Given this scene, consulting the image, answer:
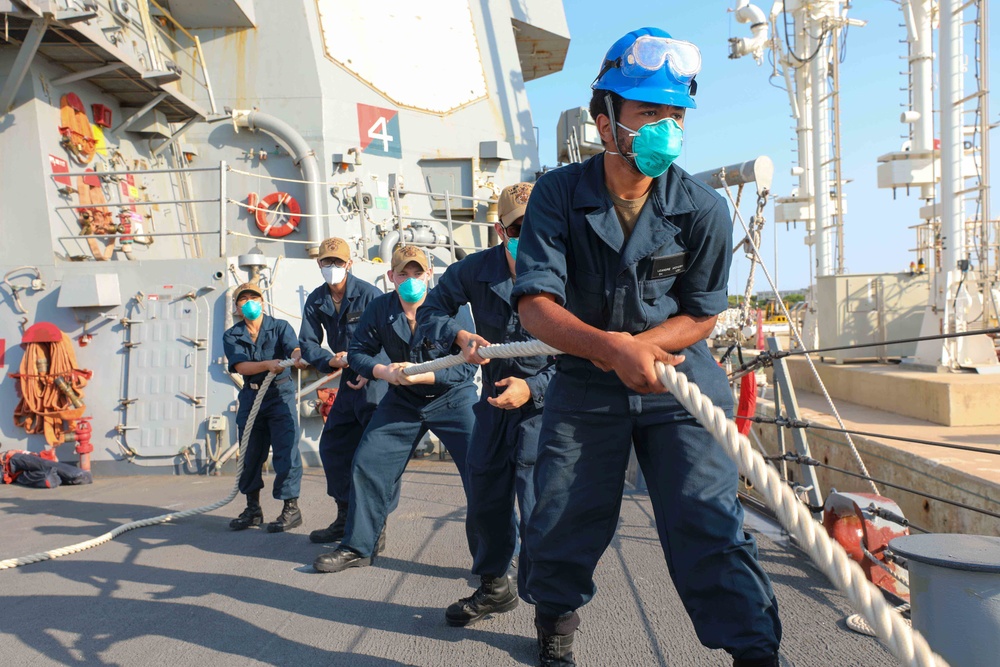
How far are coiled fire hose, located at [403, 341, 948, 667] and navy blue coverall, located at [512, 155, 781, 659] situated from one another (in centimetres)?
31

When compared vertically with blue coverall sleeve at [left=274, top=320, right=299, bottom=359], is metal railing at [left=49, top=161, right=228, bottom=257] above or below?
above

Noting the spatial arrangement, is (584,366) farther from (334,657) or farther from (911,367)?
(911,367)

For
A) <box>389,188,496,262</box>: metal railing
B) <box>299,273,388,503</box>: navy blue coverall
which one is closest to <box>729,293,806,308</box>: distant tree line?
<box>389,188,496,262</box>: metal railing

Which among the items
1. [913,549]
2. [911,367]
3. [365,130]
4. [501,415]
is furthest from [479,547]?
[365,130]

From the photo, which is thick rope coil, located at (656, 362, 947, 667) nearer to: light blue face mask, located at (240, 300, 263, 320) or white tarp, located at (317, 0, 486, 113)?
light blue face mask, located at (240, 300, 263, 320)

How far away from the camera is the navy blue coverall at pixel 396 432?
3.93 metres

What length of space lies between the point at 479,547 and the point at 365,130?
27.0 feet

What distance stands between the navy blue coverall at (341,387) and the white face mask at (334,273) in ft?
0.31

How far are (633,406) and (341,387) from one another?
311cm

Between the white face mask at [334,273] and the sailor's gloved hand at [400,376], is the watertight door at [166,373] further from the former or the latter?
the sailor's gloved hand at [400,376]

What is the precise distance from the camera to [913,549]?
183cm

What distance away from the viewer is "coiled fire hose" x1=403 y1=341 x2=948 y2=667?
1.26 m

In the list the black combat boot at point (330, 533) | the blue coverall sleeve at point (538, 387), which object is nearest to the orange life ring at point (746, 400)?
the blue coverall sleeve at point (538, 387)

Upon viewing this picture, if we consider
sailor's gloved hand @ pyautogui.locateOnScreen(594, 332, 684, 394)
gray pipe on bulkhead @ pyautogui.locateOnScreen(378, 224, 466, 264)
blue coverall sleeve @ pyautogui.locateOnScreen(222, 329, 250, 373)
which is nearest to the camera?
sailor's gloved hand @ pyautogui.locateOnScreen(594, 332, 684, 394)
